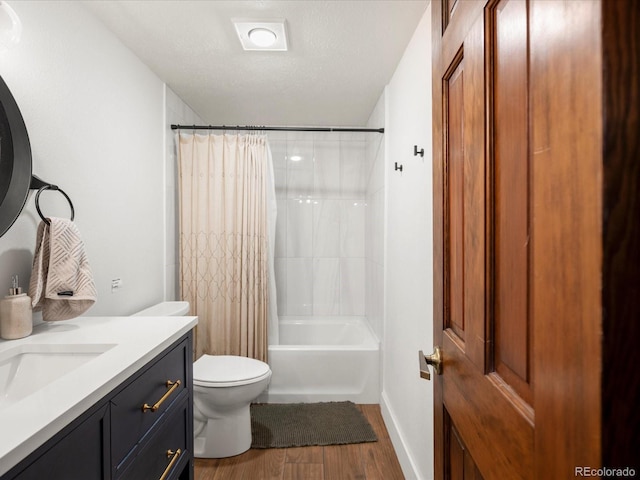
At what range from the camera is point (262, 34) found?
1.82m

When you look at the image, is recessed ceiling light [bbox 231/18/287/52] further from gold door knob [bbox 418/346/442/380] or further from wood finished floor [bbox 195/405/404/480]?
wood finished floor [bbox 195/405/404/480]

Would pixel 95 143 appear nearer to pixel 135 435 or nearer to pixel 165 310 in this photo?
pixel 165 310

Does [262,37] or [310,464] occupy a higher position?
[262,37]

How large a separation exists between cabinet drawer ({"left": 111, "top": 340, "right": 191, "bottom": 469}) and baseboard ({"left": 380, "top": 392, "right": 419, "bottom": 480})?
1.18 metres

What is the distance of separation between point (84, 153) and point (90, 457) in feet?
4.26

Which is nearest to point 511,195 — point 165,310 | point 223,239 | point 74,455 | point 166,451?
point 74,455

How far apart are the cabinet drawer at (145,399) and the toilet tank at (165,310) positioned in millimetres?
758

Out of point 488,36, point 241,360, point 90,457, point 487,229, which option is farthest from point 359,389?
point 488,36

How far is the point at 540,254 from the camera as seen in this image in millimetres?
457

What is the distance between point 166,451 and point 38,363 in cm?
50

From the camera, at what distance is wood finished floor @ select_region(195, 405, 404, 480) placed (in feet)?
6.20

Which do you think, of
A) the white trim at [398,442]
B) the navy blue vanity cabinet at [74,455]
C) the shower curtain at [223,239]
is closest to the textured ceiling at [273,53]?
the shower curtain at [223,239]

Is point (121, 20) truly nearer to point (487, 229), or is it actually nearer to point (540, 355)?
point (487, 229)

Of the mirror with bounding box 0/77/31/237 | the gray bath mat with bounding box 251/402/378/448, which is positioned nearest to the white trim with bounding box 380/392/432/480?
the gray bath mat with bounding box 251/402/378/448
